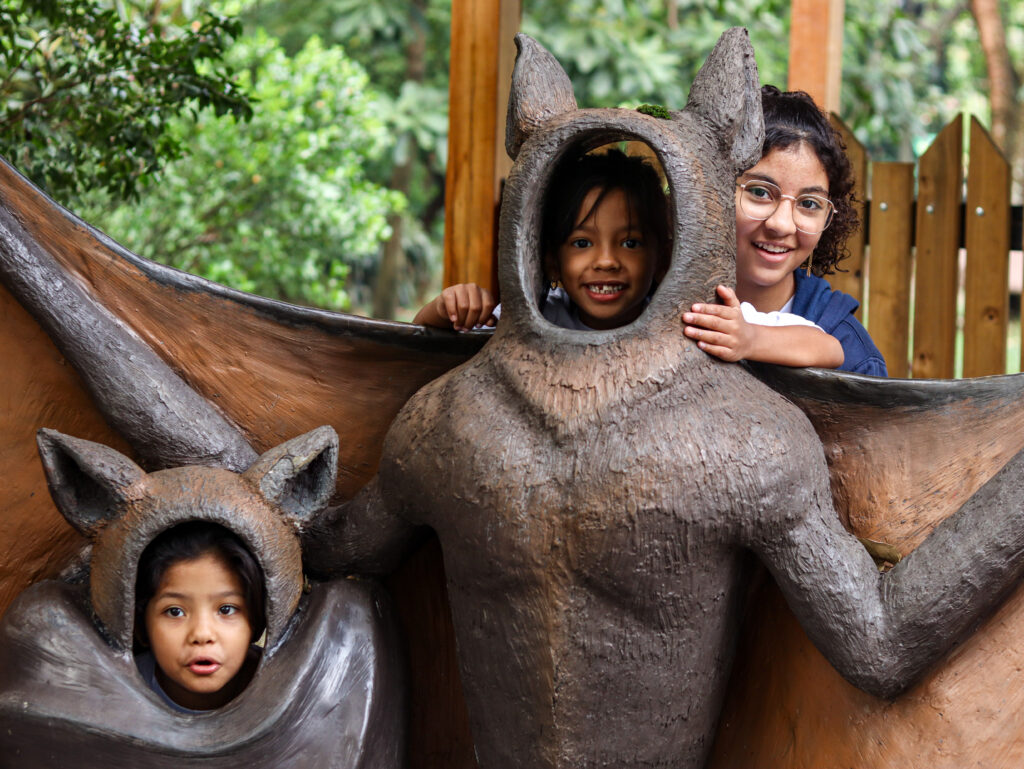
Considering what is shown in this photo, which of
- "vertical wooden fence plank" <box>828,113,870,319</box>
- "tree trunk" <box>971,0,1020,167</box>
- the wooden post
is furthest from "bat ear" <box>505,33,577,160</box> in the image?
"tree trunk" <box>971,0,1020,167</box>

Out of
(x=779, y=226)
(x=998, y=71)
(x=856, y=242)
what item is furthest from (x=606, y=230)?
(x=998, y=71)

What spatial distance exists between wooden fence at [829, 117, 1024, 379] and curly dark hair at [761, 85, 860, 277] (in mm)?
1091

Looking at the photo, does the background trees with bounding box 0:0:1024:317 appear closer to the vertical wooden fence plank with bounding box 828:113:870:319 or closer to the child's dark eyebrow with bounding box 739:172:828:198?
the vertical wooden fence plank with bounding box 828:113:870:319

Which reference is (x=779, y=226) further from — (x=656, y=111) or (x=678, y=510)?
(x=678, y=510)

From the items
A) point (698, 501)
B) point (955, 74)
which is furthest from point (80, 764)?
point (955, 74)

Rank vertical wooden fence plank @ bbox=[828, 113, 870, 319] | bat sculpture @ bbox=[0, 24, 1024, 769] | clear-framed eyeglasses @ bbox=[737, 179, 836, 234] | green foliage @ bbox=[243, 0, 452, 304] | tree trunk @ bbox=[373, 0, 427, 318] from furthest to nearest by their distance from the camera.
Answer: tree trunk @ bbox=[373, 0, 427, 318] < green foliage @ bbox=[243, 0, 452, 304] < vertical wooden fence plank @ bbox=[828, 113, 870, 319] < clear-framed eyeglasses @ bbox=[737, 179, 836, 234] < bat sculpture @ bbox=[0, 24, 1024, 769]

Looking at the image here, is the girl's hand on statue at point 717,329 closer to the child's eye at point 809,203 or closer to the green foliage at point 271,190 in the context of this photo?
the child's eye at point 809,203

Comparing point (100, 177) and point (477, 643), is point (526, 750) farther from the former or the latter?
point (100, 177)

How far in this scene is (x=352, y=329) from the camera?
1955 mm

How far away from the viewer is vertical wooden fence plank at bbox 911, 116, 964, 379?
3.44 m

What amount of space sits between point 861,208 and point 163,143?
1.97m

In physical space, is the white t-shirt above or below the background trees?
below

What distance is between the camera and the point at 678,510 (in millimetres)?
1540

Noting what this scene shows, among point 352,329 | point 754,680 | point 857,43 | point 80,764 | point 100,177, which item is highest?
point 857,43
